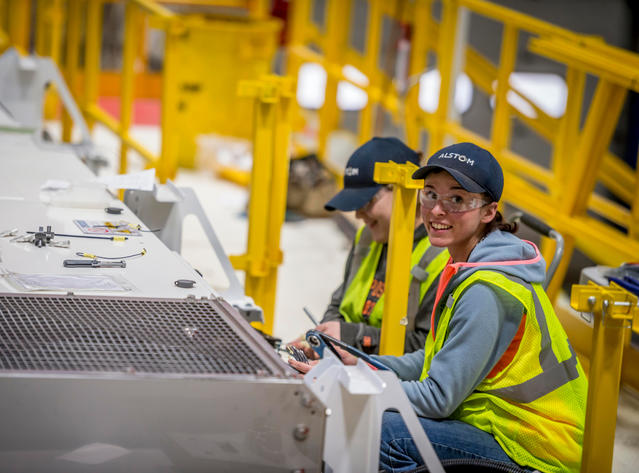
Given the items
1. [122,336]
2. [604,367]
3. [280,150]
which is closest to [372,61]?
[280,150]

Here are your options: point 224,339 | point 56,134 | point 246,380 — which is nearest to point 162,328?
point 224,339

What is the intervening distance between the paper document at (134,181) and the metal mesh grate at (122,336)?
4.05 ft

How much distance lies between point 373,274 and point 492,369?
1014mm

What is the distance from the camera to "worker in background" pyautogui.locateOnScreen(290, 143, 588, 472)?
93.8 inches

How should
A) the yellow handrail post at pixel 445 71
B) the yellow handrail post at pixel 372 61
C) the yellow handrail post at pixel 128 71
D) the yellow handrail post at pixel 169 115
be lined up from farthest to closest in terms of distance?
the yellow handrail post at pixel 128 71 < the yellow handrail post at pixel 372 61 < the yellow handrail post at pixel 169 115 < the yellow handrail post at pixel 445 71

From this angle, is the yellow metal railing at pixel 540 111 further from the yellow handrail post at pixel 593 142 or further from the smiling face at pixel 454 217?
the smiling face at pixel 454 217

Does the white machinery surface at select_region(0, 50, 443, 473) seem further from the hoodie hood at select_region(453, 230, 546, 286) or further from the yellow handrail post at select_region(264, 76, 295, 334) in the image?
the yellow handrail post at select_region(264, 76, 295, 334)

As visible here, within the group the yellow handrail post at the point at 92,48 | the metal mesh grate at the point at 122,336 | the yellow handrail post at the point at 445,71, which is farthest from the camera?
the yellow handrail post at the point at 92,48

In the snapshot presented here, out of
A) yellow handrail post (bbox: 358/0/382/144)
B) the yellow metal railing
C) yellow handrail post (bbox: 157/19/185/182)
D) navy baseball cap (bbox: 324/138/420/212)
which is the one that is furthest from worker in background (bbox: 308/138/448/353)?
yellow handrail post (bbox: 358/0/382/144)

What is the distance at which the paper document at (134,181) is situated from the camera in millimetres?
3672

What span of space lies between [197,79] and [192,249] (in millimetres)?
3482

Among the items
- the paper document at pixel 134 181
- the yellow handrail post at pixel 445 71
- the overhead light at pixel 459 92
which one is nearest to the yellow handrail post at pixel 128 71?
the yellow handrail post at pixel 445 71

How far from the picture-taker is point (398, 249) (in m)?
2.91

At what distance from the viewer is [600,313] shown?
230 cm
